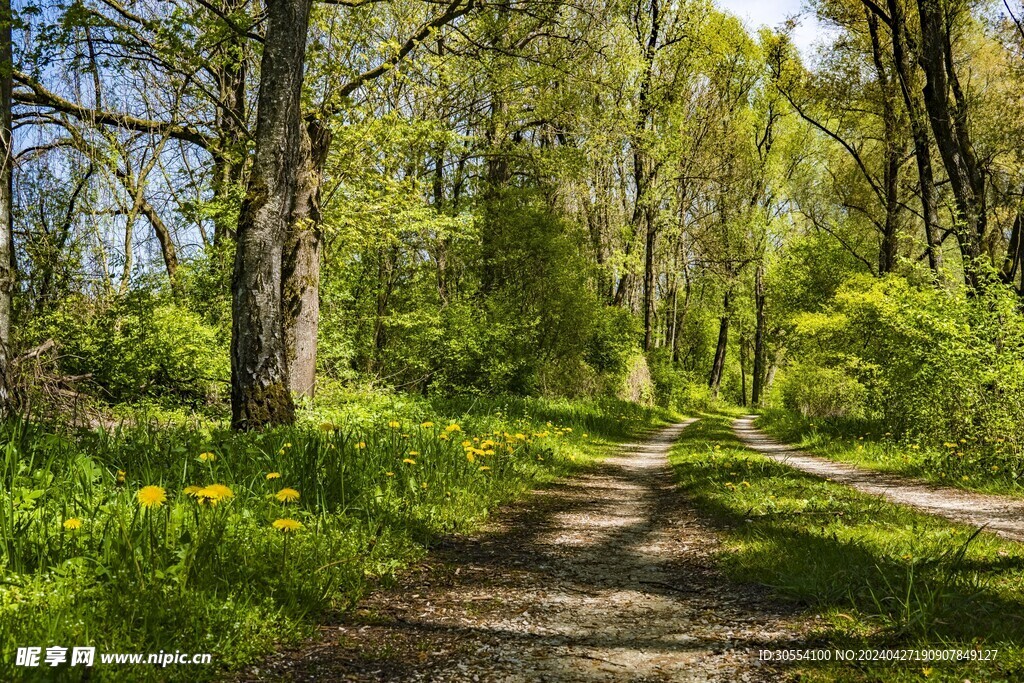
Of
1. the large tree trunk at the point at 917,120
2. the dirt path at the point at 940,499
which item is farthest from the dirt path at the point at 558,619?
the large tree trunk at the point at 917,120

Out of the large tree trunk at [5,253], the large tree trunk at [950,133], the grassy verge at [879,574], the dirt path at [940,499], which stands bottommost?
the dirt path at [940,499]

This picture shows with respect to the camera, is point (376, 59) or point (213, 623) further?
point (376, 59)

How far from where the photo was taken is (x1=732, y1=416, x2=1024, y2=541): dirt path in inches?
256

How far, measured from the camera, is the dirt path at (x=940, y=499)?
6504mm

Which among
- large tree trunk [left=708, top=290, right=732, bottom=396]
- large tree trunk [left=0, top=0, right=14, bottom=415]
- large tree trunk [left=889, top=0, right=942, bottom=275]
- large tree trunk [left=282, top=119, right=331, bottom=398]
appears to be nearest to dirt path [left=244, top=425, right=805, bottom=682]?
large tree trunk [left=0, top=0, right=14, bottom=415]

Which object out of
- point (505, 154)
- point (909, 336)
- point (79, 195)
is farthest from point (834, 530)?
point (505, 154)

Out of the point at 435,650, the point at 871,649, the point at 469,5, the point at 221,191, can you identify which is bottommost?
the point at 435,650

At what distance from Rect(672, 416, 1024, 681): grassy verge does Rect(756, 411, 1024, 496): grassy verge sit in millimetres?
3733

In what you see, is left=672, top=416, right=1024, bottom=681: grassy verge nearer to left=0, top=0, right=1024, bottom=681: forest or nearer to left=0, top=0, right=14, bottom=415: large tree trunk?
left=0, top=0, right=1024, bottom=681: forest

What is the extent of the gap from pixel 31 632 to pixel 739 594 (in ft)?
12.2

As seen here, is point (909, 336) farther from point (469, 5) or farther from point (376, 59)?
point (376, 59)

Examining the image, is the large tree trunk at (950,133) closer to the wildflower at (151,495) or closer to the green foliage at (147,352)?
the wildflower at (151,495)

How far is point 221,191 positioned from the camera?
14.6 metres

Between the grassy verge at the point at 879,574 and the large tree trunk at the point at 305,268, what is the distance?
7678 millimetres
